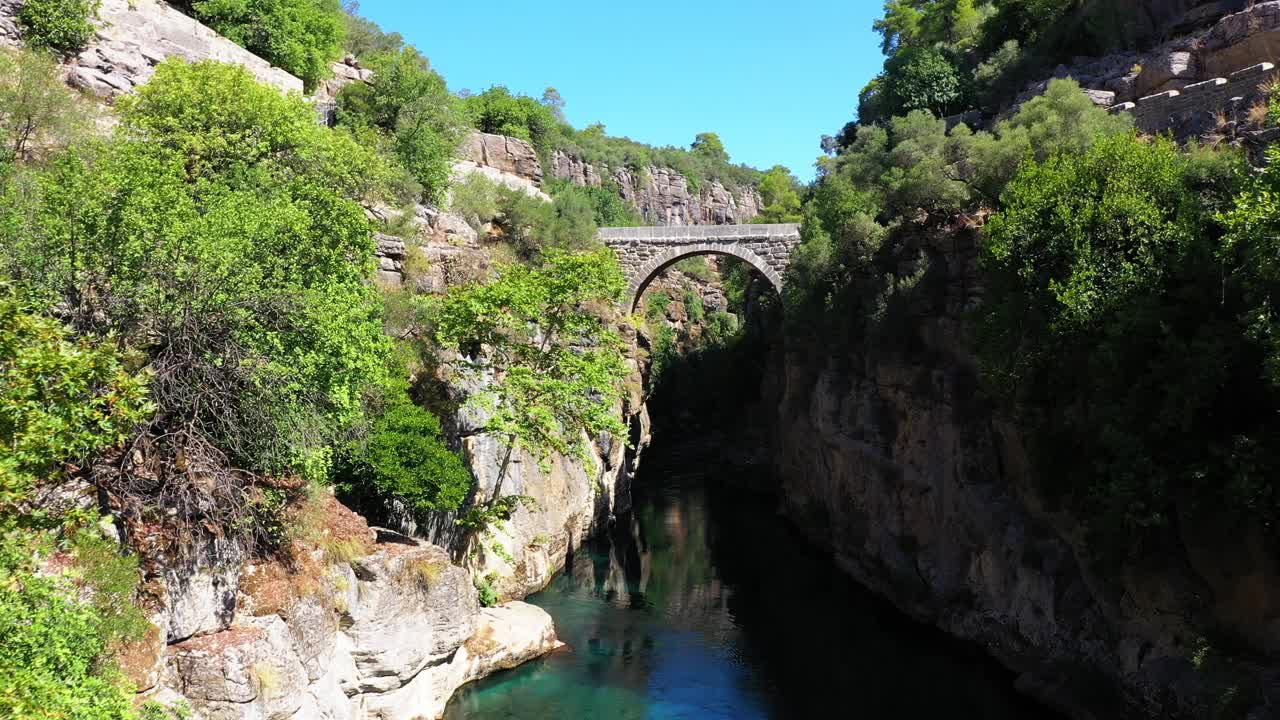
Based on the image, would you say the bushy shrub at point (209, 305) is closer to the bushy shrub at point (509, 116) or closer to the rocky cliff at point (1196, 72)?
the rocky cliff at point (1196, 72)

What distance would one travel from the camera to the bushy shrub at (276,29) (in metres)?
29.9

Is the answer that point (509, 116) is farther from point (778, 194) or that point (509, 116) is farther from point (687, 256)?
point (778, 194)

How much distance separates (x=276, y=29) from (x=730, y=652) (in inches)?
977

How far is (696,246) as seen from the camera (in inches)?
1382

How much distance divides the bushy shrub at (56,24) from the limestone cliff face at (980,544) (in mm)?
21823

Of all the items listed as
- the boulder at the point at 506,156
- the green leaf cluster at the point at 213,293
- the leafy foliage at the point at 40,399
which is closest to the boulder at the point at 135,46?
the green leaf cluster at the point at 213,293

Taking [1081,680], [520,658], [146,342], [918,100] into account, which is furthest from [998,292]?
[918,100]

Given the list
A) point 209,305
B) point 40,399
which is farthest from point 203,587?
point 40,399

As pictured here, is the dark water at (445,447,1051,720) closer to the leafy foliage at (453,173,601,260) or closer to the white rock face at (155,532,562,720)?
the white rock face at (155,532,562,720)

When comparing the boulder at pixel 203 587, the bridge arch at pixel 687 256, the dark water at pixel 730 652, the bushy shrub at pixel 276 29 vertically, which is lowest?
the dark water at pixel 730 652

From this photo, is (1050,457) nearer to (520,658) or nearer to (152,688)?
(520,658)

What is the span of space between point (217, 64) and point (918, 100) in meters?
25.9

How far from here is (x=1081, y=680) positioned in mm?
15289

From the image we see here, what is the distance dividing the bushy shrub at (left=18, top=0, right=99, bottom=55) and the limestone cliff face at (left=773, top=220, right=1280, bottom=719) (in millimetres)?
21823
